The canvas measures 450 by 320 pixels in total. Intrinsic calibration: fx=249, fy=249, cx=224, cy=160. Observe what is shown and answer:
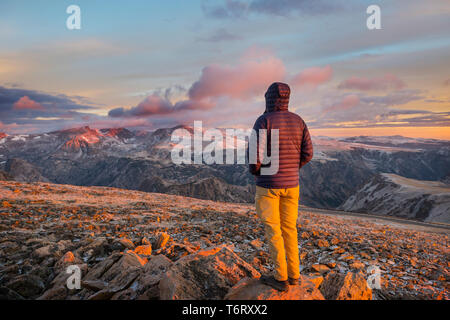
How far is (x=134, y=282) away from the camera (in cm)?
494

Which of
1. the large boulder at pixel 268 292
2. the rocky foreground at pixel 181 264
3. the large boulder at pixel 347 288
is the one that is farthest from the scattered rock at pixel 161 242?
the large boulder at pixel 347 288

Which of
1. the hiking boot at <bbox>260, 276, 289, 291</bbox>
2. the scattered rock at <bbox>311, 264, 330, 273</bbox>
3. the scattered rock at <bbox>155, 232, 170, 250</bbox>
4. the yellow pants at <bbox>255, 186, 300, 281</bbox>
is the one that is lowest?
the scattered rock at <bbox>311, 264, 330, 273</bbox>

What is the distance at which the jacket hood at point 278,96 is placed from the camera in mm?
4719

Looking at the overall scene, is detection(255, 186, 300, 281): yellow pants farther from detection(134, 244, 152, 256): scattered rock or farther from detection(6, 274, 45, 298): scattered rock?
detection(6, 274, 45, 298): scattered rock

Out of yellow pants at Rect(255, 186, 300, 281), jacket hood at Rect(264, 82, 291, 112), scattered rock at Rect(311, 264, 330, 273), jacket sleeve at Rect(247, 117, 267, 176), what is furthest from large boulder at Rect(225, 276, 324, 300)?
jacket hood at Rect(264, 82, 291, 112)

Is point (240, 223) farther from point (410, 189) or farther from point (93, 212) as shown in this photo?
point (410, 189)

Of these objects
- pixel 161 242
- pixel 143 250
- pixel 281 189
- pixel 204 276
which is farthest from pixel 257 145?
pixel 161 242

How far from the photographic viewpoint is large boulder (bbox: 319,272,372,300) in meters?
4.61

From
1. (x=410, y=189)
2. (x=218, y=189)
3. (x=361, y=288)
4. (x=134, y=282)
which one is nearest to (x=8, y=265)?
(x=134, y=282)

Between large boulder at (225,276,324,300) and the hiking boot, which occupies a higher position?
the hiking boot

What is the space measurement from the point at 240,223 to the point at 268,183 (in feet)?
30.8

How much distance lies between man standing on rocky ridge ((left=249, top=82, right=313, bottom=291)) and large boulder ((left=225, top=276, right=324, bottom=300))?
0.11 meters

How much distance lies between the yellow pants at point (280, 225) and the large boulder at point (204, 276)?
986mm

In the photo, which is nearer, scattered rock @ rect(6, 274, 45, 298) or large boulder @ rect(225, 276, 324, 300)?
large boulder @ rect(225, 276, 324, 300)
